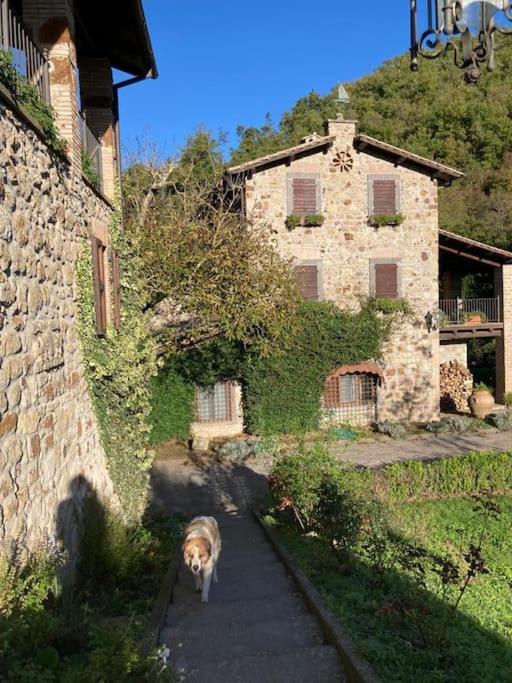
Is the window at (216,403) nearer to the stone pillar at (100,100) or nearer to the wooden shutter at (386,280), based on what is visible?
the wooden shutter at (386,280)

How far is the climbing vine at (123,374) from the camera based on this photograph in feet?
20.1

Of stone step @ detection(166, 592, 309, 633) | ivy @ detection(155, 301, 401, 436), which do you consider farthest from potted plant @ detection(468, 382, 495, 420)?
stone step @ detection(166, 592, 309, 633)

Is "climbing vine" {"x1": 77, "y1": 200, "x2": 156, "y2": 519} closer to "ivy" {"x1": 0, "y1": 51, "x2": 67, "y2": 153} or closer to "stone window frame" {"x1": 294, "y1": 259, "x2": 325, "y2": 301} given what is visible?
"ivy" {"x1": 0, "y1": 51, "x2": 67, "y2": 153}

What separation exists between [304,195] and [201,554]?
40.8 feet

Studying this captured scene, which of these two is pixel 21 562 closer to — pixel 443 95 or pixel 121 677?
pixel 121 677

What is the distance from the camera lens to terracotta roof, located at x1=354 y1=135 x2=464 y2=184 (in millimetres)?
15430

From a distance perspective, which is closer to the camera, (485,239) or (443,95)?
(485,239)

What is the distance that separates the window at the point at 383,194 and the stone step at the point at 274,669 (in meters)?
14.2

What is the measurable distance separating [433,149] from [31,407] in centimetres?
3775

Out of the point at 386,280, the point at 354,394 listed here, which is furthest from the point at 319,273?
the point at 354,394

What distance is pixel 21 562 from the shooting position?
3.50 meters

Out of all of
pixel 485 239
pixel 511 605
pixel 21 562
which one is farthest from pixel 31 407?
pixel 485 239

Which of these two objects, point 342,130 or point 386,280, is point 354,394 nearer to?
point 386,280

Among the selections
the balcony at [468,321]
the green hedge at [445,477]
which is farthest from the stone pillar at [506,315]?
the green hedge at [445,477]
